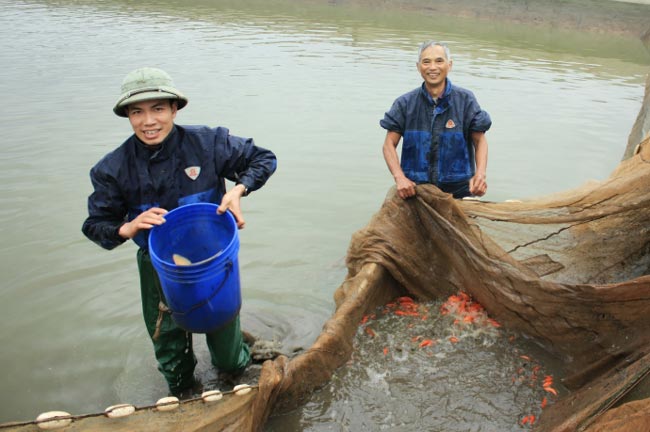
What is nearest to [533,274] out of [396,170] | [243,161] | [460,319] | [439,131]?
[460,319]

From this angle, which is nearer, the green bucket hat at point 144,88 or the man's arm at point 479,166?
the green bucket hat at point 144,88

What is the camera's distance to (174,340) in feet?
9.43

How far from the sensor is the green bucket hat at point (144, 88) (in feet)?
7.59

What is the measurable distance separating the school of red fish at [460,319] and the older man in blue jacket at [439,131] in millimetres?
855

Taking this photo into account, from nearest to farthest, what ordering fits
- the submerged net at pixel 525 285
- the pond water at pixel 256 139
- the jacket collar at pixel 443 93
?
1. the submerged net at pixel 525 285
2. the jacket collar at pixel 443 93
3. the pond water at pixel 256 139

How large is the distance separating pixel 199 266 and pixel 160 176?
2.03ft

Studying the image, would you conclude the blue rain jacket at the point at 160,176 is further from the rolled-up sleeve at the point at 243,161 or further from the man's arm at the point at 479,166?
the man's arm at the point at 479,166

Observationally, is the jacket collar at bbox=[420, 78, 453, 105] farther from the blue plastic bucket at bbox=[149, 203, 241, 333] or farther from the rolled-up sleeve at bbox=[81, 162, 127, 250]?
the rolled-up sleeve at bbox=[81, 162, 127, 250]

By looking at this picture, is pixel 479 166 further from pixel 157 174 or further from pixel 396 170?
pixel 157 174

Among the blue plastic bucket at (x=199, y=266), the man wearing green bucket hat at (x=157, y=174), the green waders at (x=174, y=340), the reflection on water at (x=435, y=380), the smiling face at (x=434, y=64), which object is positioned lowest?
the reflection on water at (x=435, y=380)

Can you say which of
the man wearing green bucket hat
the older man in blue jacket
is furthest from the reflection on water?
the older man in blue jacket

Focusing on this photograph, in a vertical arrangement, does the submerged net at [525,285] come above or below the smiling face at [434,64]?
below

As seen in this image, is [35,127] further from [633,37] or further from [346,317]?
[633,37]

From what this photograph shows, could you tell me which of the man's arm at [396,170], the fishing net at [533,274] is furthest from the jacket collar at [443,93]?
the fishing net at [533,274]
